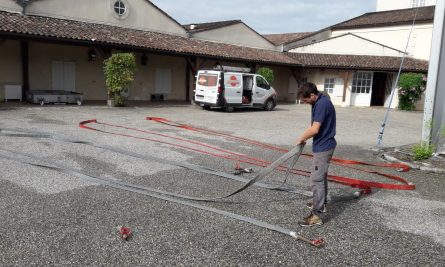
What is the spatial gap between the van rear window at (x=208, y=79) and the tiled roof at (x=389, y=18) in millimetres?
19306

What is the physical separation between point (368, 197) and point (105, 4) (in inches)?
777

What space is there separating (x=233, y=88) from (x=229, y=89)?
260mm

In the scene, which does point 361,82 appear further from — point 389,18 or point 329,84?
point 389,18

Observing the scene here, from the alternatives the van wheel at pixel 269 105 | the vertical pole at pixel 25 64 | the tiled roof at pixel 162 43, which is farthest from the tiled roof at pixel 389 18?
the vertical pole at pixel 25 64

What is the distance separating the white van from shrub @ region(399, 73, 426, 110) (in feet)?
38.0

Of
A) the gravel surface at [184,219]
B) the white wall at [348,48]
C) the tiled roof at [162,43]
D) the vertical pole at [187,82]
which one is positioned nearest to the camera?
the gravel surface at [184,219]

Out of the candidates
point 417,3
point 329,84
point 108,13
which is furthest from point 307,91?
point 417,3

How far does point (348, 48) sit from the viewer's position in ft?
103

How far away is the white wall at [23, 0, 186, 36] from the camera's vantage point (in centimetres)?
1972

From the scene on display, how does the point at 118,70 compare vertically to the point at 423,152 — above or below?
above

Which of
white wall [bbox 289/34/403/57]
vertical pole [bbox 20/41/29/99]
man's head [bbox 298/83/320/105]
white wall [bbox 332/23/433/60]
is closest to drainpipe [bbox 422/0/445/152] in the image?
man's head [bbox 298/83/320/105]

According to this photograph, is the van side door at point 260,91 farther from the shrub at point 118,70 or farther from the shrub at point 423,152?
the shrub at point 423,152

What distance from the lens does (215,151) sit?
9.09 meters

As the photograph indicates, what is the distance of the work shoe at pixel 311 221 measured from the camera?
4730 mm
